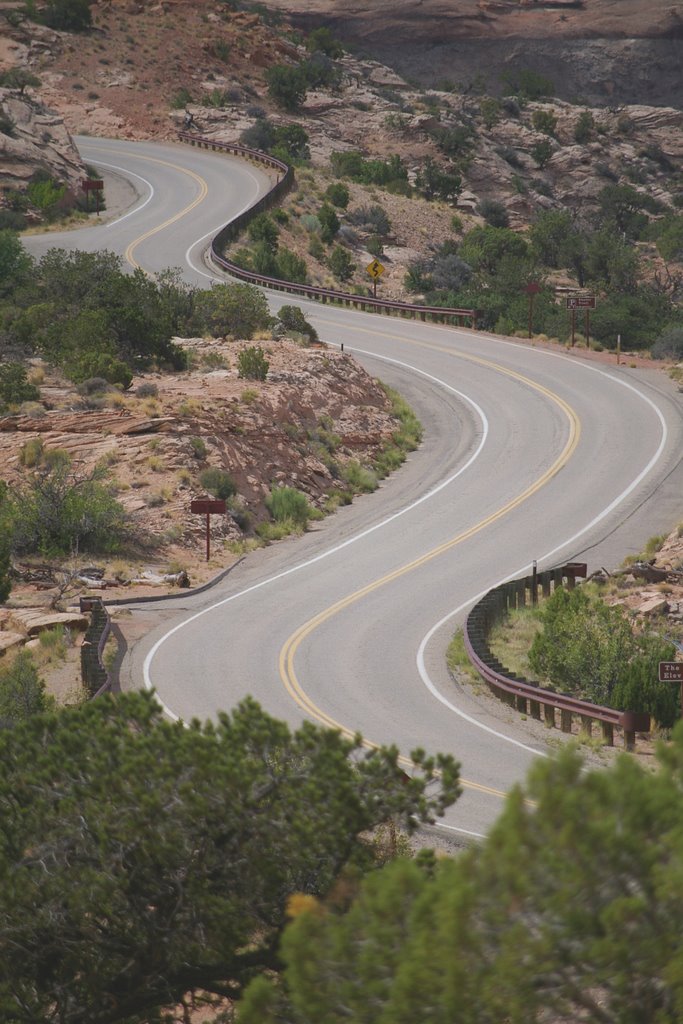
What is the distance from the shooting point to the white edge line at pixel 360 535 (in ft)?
80.9

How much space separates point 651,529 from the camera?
3391cm

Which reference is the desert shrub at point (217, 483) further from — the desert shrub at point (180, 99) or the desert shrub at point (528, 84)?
the desert shrub at point (528, 84)

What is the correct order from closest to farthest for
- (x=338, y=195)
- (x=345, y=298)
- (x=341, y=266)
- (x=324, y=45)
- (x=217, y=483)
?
1. (x=217, y=483)
2. (x=345, y=298)
3. (x=341, y=266)
4. (x=338, y=195)
5. (x=324, y=45)

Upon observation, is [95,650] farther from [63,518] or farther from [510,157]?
[510,157]

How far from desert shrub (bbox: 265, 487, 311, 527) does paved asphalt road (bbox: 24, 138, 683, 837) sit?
61cm

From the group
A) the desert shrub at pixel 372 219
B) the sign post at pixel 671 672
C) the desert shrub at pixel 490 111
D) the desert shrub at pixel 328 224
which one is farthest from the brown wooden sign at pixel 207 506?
the desert shrub at pixel 490 111

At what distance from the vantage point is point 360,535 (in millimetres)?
33938

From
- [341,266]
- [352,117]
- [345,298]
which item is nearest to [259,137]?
[352,117]

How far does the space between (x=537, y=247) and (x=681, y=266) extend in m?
8.70

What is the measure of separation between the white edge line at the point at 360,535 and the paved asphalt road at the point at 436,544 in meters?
0.08

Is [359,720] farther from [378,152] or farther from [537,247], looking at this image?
[378,152]

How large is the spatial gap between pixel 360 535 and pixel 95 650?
11.9m

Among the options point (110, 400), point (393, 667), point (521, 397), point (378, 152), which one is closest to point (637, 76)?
point (378, 152)

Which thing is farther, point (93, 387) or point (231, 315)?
point (231, 315)
